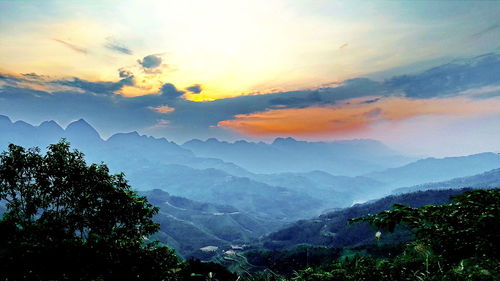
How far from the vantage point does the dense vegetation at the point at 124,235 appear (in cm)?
915

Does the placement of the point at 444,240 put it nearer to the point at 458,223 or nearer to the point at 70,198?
the point at 458,223

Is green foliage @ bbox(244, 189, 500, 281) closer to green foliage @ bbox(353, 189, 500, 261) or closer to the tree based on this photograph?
green foliage @ bbox(353, 189, 500, 261)

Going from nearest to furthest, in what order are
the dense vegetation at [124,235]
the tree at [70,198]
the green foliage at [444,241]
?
the green foliage at [444,241] → the dense vegetation at [124,235] → the tree at [70,198]

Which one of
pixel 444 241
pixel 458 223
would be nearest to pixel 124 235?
pixel 444 241

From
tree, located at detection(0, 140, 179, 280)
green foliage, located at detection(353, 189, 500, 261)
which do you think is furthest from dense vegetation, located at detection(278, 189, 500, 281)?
tree, located at detection(0, 140, 179, 280)

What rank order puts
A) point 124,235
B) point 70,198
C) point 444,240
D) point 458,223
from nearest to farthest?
1. point 458,223
2. point 444,240
3. point 124,235
4. point 70,198

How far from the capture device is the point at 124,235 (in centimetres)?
3117

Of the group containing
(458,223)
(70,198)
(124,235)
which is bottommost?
(124,235)

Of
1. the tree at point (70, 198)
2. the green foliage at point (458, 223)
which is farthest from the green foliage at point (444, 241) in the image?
the tree at point (70, 198)

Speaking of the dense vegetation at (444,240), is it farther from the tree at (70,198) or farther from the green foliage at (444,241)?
the tree at (70,198)

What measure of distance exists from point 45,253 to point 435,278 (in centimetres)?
2017

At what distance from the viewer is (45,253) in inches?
688

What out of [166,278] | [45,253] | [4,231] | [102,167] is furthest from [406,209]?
[102,167]

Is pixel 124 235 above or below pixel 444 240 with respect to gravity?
below
